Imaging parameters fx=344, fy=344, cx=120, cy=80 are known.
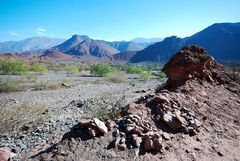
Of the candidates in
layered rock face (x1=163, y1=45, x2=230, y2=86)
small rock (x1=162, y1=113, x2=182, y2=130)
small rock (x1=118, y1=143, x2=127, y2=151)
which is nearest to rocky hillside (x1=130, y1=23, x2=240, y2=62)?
layered rock face (x1=163, y1=45, x2=230, y2=86)

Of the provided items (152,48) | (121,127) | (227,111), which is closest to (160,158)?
(121,127)

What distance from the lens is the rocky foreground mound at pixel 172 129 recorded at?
22.9 ft

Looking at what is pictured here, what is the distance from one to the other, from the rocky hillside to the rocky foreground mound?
378ft

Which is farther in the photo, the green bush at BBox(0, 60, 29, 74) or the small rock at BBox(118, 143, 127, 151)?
the green bush at BBox(0, 60, 29, 74)

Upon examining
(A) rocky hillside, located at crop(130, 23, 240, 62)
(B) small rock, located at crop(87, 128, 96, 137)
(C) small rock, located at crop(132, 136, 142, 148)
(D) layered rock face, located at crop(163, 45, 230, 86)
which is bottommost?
(A) rocky hillside, located at crop(130, 23, 240, 62)

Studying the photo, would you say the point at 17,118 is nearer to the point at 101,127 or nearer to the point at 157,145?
the point at 101,127

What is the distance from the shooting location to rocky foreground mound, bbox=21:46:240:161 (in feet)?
22.9

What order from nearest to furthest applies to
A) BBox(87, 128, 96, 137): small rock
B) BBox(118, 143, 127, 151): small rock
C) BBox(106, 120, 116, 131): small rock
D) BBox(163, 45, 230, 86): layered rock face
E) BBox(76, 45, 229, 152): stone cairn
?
1. BBox(118, 143, 127, 151): small rock
2. BBox(76, 45, 229, 152): stone cairn
3. BBox(87, 128, 96, 137): small rock
4. BBox(106, 120, 116, 131): small rock
5. BBox(163, 45, 230, 86): layered rock face

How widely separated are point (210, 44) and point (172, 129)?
141m

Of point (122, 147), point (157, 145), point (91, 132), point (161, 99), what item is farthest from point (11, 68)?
point (157, 145)

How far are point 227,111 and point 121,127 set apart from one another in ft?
11.6

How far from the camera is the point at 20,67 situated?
50250 millimetres

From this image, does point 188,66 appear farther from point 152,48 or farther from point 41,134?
point 152,48

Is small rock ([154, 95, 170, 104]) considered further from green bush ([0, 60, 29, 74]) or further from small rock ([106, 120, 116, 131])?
green bush ([0, 60, 29, 74])
